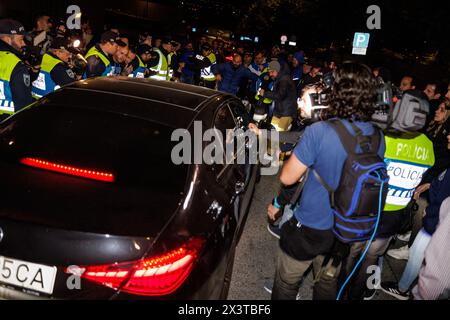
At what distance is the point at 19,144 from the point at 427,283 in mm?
2546

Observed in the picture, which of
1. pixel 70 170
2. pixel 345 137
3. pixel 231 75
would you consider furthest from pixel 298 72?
pixel 70 170

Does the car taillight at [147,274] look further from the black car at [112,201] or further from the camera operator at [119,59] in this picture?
the camera operator at [119,59]

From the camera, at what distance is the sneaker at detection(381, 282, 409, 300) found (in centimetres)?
363

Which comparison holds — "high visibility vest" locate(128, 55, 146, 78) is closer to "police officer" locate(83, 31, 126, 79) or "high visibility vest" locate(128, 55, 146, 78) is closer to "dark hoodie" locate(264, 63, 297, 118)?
"police officer" locate(83, 31, 126, 79)

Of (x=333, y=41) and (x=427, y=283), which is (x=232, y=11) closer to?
(x=333, y=41)

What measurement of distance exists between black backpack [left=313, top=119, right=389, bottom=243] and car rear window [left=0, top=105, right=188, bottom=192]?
3.21 ft

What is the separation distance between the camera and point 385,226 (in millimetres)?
2850

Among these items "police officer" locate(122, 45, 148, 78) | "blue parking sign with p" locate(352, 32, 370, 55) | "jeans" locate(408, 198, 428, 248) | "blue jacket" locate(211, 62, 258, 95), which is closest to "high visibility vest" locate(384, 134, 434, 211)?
"jeans" locate(408, 198, 428, 248)

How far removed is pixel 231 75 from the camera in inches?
351

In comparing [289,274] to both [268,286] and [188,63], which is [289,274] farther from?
[188,63]

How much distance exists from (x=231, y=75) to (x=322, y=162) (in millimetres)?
7052

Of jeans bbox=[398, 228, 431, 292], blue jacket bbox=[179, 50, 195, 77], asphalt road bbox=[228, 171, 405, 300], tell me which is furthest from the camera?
blue jacket bbox=[179, 50, 195, 77]
